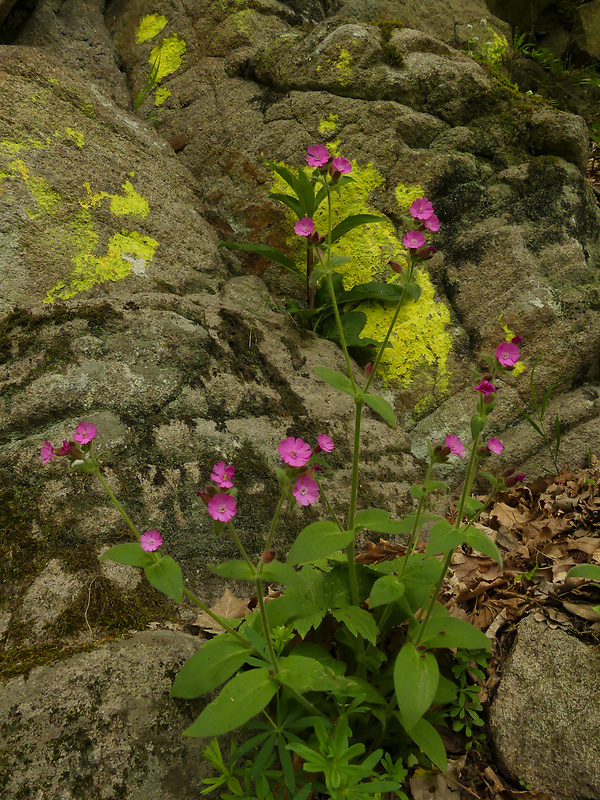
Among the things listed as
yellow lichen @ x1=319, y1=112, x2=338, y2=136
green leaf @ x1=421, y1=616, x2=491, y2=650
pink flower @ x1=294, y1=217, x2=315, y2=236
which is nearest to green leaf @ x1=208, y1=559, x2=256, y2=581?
green leaf @ x1=421, y1=616, x2=491, y2=650

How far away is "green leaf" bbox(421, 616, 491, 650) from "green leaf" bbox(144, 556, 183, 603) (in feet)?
2.60

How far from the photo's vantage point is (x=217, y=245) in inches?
140

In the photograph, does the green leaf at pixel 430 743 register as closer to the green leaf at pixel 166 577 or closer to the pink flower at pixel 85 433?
the green leaf at pixel 166 577

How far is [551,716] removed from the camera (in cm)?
177

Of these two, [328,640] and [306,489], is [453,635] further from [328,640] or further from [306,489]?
[306,489]

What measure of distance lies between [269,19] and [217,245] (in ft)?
8.22

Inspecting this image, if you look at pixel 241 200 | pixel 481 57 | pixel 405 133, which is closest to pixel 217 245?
pixel 241 200

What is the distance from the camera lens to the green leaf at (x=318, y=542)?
1.54 metres

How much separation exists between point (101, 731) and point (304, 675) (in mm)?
657

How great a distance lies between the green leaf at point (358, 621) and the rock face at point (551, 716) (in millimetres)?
643

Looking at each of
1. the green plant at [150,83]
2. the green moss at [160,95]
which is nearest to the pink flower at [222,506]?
the green plant at [150,83]

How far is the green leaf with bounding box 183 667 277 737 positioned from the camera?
52.8 inches

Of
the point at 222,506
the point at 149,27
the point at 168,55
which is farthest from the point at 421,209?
the point at 149,27

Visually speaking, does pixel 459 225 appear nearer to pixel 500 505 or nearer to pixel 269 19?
pixel 500 505
